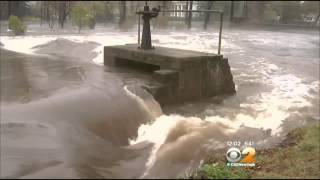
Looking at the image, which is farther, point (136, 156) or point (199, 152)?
point (199, 152)

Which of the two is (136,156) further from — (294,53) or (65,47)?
(294,53)

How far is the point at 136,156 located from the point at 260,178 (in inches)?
94.1

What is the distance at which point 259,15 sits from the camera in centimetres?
5272

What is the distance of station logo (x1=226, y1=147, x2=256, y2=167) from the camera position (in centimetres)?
729

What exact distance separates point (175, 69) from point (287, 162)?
505 centimetres

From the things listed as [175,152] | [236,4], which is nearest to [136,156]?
[175,152]

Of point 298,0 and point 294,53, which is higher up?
point 298,0

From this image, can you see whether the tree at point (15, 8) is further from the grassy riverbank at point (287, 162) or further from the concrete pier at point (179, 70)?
the grassy riverbank at point (287, 162)

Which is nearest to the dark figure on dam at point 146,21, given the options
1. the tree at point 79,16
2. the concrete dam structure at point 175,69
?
the concrete dam structure at point 175,69

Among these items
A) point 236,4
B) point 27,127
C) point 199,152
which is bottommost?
point 199,152

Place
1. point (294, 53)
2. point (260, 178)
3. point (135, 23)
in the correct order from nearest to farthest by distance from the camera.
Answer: point (260, 178), point (294, 53), point (135, 23)

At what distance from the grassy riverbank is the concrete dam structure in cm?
325

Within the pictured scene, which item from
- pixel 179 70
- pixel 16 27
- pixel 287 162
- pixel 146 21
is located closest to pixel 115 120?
pixel 287 162

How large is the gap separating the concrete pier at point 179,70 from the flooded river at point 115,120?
1.13 ft
